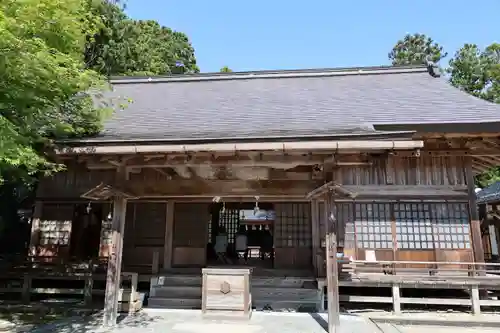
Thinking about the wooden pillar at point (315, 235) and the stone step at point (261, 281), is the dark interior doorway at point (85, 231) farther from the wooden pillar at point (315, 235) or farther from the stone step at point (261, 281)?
the wooden pillar at point (315, 235)

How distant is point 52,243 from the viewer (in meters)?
9.23

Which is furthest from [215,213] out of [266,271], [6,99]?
[6,99]

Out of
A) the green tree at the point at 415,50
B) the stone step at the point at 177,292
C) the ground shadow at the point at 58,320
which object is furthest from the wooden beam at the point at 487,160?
the green tree at the point at 415,50

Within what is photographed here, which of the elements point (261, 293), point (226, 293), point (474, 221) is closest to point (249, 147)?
point (226, 293)

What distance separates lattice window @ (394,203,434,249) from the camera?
27.3ft

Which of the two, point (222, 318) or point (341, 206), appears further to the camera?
point (341, 206)

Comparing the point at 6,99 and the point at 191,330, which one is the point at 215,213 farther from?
the point at 6,99

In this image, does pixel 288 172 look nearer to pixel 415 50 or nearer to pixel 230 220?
pixel 230 220

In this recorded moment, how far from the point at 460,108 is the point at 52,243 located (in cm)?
1059

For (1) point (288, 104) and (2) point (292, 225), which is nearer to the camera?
(1) point (288, 104)

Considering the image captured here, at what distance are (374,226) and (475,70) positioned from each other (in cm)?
2345

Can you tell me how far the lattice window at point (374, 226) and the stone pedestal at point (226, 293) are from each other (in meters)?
3.26

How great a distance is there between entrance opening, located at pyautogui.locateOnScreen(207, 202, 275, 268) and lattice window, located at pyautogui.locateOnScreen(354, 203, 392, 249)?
3.42 meters

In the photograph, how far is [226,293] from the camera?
669 centimetres
